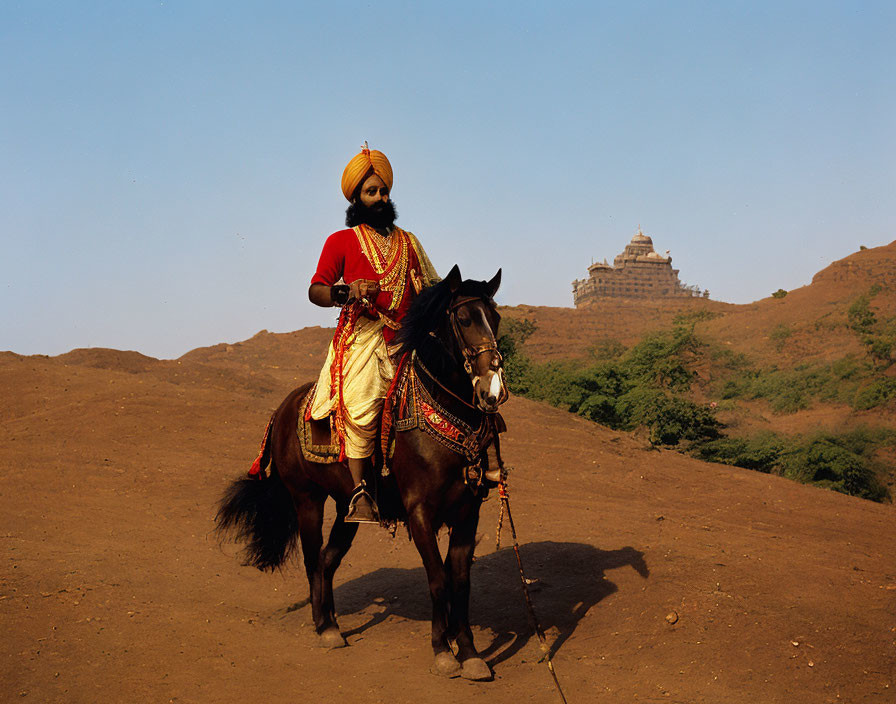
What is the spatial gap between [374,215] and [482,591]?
3317mm

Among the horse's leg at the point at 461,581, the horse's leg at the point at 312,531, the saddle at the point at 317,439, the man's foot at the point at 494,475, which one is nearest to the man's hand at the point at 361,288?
the saddle at the point at 317,439

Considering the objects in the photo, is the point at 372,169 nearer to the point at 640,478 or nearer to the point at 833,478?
A: the point at 640,478

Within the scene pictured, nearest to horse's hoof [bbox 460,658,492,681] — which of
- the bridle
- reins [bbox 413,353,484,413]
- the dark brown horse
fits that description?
the dark brown horse

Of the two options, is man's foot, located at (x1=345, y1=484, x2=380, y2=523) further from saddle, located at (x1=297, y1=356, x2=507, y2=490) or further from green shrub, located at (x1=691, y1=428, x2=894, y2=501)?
green shrub, located at (x1=691, y1=428, x2=894, y2=501)

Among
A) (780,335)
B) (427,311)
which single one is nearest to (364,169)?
(427,311)

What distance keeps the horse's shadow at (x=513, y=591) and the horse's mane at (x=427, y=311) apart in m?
2.17

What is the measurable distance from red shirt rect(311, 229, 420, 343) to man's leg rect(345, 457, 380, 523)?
2.75 feet

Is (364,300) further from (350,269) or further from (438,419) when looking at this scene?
(438,419)

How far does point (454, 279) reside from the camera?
4.50m

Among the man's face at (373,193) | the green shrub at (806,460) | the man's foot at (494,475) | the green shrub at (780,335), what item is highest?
the green shrub at (780,335)

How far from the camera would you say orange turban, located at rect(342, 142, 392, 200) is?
530cm

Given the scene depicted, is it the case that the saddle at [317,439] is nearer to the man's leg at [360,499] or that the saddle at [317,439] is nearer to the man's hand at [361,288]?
the man's leg at [360,499]

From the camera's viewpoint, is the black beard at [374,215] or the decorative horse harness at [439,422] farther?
the black beard at [374,215]

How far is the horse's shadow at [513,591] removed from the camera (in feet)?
18.7
